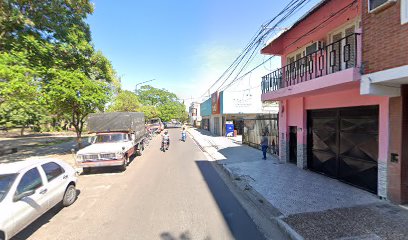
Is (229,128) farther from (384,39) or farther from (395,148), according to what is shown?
(384,39)

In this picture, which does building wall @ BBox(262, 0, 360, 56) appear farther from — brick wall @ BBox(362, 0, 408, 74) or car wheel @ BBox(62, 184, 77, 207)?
car wheel @ BBox(62, 184, 77, 207)

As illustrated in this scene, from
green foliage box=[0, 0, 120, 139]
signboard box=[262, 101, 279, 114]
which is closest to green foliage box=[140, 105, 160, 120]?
signboard box=[262, 101, 279, 114]

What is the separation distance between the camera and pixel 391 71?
4828 millimetres

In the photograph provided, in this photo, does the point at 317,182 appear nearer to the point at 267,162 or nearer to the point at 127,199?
the point at 267,162

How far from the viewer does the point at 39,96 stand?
1238 cm

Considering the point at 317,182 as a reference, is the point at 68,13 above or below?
above

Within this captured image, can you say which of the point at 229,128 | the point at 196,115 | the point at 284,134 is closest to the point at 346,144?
the point at 284,134

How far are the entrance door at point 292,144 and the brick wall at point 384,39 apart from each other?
599cm

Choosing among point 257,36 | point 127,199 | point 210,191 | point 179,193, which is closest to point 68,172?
point 127,199

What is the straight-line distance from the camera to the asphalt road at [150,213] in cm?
479

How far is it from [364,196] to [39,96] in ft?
48.6

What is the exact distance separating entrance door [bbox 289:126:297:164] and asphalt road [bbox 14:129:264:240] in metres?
4.27

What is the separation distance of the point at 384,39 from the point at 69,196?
344 inches

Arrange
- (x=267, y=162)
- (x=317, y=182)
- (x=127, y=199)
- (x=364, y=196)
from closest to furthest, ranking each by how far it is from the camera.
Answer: (x=364, y=196), (x=127, y=199), (x=317, y=182), (x=267, y=162)
